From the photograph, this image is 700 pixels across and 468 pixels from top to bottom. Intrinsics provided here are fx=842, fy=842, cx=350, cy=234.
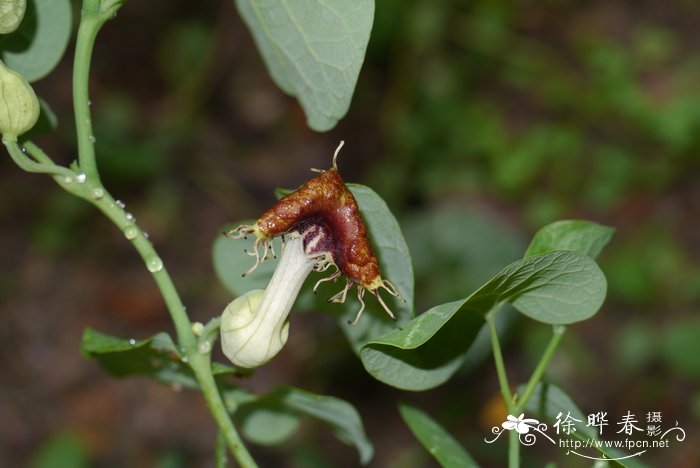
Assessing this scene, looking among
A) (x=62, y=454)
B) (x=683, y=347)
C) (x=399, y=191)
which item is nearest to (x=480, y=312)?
(x=62, y=454)

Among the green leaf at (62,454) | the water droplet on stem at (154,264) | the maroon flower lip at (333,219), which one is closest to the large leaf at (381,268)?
the maroon flower lip at (333,219)

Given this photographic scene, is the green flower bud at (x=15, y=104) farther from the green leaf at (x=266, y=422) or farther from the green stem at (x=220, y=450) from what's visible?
the green leaf at (x=266, y=422)

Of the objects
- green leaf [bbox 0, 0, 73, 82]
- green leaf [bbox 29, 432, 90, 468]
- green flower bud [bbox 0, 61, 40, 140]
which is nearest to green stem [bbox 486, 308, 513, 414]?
green flower bud [bbox 0, 61, 40, 140]

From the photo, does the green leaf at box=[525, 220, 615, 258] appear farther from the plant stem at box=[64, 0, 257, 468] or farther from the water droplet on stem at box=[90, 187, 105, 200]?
the water droplet on stem at box=[90, 187, 105, 200]

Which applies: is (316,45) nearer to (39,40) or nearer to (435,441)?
(39,40)

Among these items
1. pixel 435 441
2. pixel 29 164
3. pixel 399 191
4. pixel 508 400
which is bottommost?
pixel 399 191

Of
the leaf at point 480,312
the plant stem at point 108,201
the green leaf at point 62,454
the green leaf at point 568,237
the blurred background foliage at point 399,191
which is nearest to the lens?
the leaf at point 480,312

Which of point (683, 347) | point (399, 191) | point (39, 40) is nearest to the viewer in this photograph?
point (39, 40)
